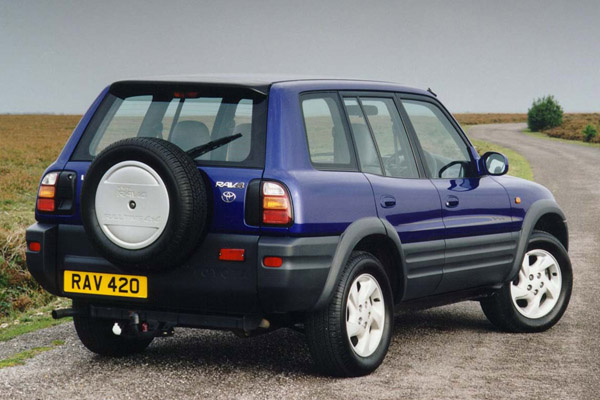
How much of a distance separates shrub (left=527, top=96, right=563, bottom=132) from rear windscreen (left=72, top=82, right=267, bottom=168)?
77.0 metres

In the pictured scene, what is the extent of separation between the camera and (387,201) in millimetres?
6152

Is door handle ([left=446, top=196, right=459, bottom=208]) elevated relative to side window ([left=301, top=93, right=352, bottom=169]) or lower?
lower

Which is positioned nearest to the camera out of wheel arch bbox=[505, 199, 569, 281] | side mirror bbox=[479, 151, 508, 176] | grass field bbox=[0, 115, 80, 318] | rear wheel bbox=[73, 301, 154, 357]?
rear wheel bbox=[73, 301, 154, 357]

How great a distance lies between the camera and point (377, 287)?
6.11 meters

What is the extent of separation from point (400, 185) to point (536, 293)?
7.03ft

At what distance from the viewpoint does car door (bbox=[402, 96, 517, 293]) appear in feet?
22.5

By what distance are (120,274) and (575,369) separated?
300 centimetres

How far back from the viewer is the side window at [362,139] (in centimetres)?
616

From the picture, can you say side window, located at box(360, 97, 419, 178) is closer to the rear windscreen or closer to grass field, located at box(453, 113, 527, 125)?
the rear windscreen

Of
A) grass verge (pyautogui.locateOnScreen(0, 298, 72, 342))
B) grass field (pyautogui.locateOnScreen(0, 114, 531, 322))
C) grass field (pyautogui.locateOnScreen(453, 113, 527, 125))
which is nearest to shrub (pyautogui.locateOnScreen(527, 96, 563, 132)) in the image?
grass field (pyautogui.locateOnScreen(453, 113, 527, 125))

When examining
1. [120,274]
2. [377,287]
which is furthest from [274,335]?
[120,274]

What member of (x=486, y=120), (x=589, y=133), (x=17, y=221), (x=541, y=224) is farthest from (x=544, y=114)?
(x=541, y=224)

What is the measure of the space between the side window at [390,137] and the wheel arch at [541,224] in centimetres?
142

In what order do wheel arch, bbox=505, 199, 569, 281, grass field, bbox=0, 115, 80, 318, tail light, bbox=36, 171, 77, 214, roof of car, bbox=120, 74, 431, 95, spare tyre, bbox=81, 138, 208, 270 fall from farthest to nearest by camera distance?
1. grass field, bbox=0, 115, 80, 318
2. wheel arch, bbox=505, 199, 569, 281
3. tail light, bbox=36, 171, 77, 214
4. roof of car, bbox=120, 74, 431, 95
5. spare tyre, bbox=81, 138, 208, 270
